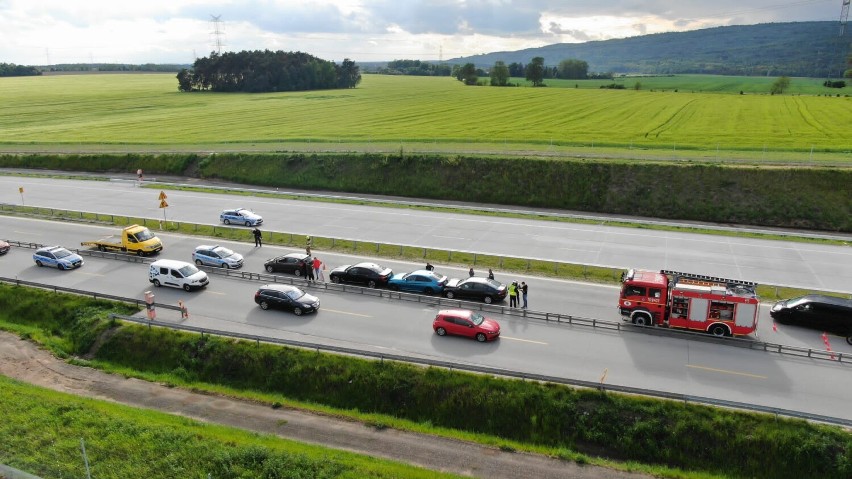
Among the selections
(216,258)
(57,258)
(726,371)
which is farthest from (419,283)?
(57,258)

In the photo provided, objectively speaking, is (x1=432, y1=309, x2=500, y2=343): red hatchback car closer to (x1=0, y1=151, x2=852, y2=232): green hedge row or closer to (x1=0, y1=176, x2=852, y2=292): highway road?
(x1=0, y1=176, x2=852, y2=292): highway road

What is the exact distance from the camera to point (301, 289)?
31469mm

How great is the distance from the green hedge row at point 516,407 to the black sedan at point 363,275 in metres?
7.83

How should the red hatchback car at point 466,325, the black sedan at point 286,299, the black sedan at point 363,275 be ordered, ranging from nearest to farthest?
1. the red hatchback car at point 466,325
2. the black sedan at point 286,299
3. the black sedan at point 363,275

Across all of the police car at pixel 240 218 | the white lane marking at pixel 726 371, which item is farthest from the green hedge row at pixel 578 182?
the white lane marking at pixel 726 371

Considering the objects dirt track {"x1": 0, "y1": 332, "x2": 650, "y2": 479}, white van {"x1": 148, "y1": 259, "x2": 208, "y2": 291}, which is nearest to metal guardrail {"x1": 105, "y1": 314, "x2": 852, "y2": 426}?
dirt track {"x1": 0, "y1": 332, "x2": 650, "y2": 479}

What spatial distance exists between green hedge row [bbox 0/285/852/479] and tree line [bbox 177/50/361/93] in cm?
13596

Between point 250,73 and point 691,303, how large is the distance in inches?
5689

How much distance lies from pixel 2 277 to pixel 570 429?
106ft

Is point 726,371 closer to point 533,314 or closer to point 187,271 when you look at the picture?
point 533,314

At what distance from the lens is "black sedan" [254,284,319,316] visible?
28.2 meters

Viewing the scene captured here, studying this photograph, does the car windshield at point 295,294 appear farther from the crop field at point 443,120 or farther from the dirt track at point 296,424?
the crop field at point 443,120

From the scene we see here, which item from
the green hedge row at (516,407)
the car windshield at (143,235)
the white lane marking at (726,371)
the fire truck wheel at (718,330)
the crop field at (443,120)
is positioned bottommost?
the green hedge row at (516,407)

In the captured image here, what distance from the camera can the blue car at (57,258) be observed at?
34.7 m
